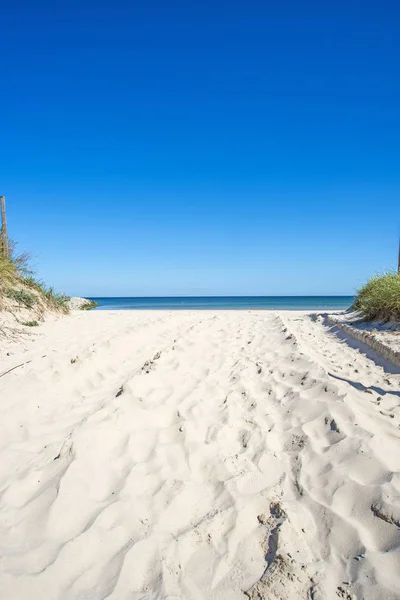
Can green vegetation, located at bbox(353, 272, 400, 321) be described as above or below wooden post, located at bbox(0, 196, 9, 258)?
below

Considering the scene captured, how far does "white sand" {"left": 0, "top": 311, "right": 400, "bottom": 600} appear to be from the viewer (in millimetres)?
1527

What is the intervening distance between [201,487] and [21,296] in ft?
25.5

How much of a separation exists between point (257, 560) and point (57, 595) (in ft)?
2.77

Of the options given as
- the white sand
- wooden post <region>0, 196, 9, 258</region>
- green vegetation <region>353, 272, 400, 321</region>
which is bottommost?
the white sand

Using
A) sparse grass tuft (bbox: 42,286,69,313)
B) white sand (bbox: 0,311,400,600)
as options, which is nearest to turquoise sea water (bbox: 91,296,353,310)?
sparse grass tuft (bbox: 42,286,69,313)

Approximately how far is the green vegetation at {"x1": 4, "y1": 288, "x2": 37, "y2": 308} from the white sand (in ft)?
15.5

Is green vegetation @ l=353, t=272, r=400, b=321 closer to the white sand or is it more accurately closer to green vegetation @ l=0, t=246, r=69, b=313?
the white sand

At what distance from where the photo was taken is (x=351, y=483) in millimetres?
2014

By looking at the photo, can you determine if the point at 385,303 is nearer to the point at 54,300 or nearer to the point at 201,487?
the point at 201,487

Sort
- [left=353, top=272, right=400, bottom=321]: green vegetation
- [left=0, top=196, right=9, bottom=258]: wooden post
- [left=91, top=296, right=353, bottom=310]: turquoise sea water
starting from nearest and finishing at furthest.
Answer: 1. [left=353, top=272, right=400, bottom=321]: green vegetation
2. [left=0, top=196, right=9, bottom=258]: wooden post
3. [left=91, top=296, right=353, bottom=310]: turquoise sea water

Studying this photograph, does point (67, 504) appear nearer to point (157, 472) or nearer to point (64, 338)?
point (157, 472)

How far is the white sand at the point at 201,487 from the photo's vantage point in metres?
1.53

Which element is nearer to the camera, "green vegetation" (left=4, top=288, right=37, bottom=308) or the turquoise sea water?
"green vegetation" (left=4, top=288, right=37, bottom=308)

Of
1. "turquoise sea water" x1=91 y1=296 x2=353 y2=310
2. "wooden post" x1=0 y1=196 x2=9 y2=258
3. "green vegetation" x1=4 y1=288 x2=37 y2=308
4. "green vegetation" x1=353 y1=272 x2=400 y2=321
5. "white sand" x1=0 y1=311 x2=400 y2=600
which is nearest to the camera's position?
"white sand" x1=0 y1=311 x2=400 y2=600
